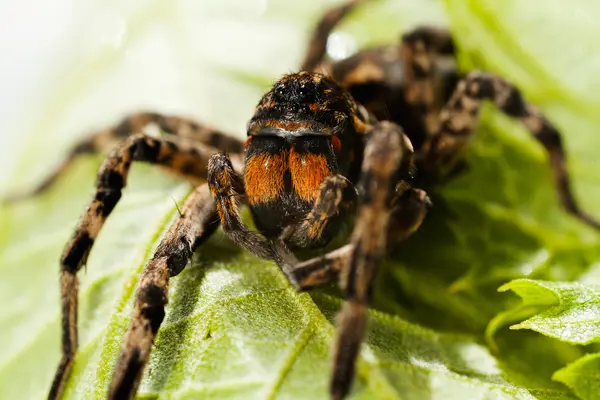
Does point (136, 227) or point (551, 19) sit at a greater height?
point (551, 19)

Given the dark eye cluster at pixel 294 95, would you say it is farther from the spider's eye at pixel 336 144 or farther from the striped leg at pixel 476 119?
the striped leg at pixel 476 119

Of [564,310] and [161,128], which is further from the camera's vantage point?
[161,128]

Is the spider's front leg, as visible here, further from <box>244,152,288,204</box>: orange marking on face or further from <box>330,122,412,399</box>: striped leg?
<box>330,122,412,399</box>: striped leg

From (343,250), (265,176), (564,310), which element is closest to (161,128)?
(265,176)

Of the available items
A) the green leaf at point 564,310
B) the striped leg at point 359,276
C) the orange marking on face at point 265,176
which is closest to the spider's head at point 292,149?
the orange marking on face at point 265,176

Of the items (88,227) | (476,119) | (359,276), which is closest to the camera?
(359,276)

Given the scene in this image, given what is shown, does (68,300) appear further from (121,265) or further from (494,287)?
(494,287)

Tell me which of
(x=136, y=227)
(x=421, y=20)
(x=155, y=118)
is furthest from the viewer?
(x=421, y=20)

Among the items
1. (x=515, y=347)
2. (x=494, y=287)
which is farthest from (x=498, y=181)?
(x=515, y=347)

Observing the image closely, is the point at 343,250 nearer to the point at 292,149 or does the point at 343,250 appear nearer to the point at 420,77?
the point at 292,149
